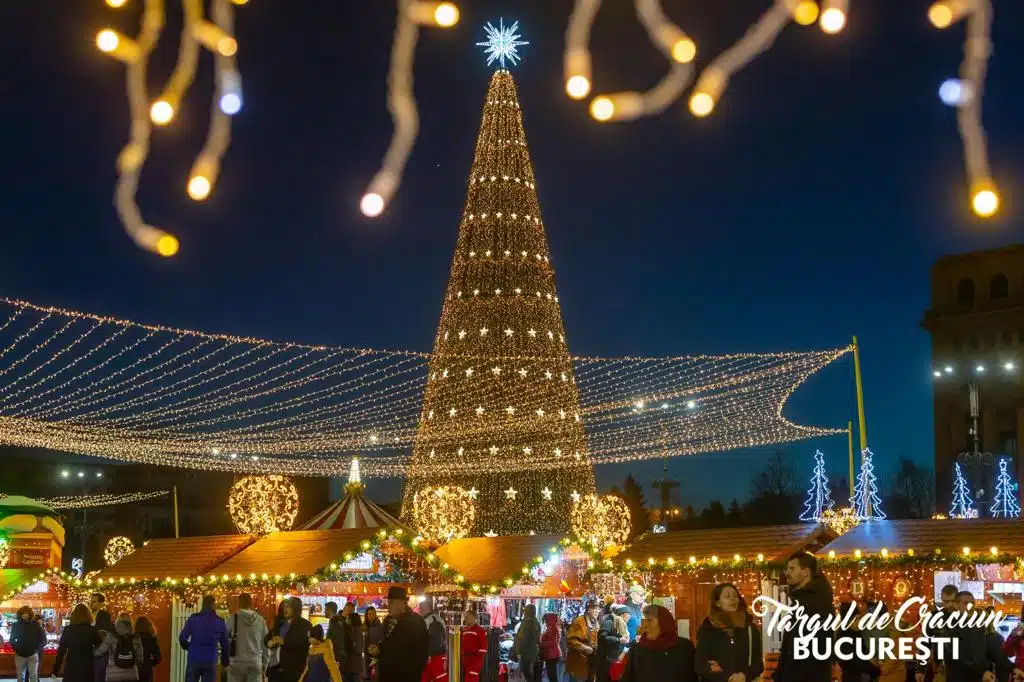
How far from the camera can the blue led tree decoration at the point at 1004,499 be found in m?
45.4

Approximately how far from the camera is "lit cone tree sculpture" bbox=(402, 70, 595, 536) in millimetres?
→ 32031

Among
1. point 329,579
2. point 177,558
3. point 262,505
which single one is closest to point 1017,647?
point 329,579

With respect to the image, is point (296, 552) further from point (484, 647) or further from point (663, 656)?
point (663, 656)

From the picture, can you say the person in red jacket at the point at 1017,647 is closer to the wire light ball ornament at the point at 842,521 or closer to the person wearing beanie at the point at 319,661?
the person wearing beanie at the point at 319,661

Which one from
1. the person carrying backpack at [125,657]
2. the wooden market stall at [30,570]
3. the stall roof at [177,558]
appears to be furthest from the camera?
the wooden market stall at [30,570]

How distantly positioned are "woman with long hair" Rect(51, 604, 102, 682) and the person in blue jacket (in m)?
0.83

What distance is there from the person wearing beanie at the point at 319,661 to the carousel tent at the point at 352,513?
16.2 m

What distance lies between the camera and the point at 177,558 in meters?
21.4

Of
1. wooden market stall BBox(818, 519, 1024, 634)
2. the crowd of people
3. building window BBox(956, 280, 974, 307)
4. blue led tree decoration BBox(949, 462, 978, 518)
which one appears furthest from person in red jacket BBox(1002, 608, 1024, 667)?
building window BBox(956, 280, 974, 307)

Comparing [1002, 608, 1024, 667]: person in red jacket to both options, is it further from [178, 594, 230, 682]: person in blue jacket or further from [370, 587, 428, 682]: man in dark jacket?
[178, 594, 230, 682]: person in blue jacket


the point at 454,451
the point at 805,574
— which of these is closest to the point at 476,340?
the point at 454,451

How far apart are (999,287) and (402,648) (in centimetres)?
5655

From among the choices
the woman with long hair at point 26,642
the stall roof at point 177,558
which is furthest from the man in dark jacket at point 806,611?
the stall roof at point 177,558

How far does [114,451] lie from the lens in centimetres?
2456
